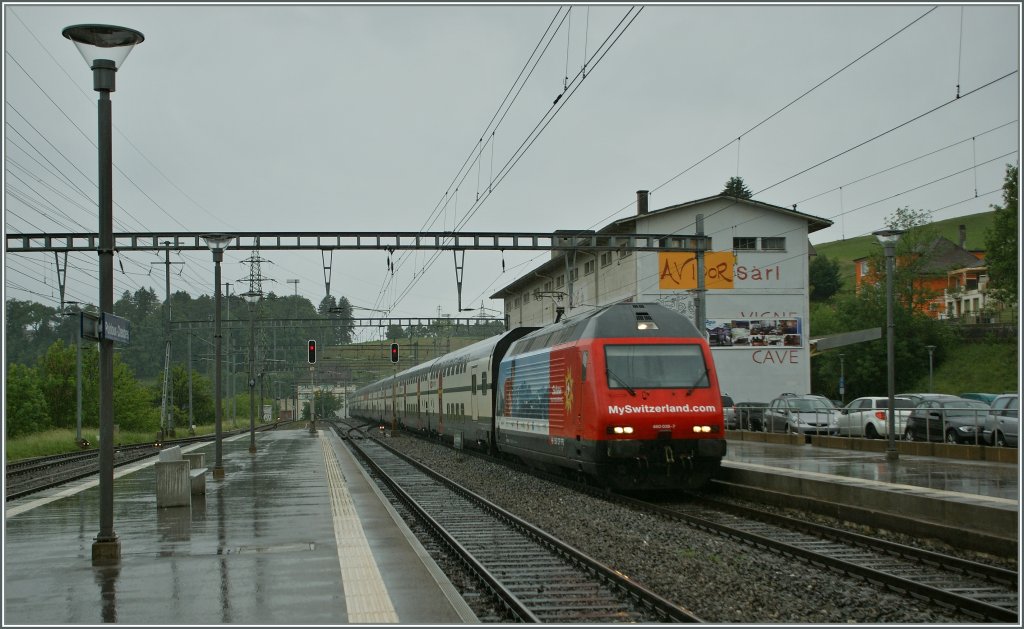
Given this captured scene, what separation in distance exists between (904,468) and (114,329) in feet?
48.0

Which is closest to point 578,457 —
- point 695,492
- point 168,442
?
point 695,492

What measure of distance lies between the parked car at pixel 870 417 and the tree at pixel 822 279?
89.4 metres

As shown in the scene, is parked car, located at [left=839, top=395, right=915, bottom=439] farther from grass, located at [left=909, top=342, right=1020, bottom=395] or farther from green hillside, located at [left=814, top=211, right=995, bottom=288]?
green hillside, located at [left=814, top=211, right=995, bottom=288]

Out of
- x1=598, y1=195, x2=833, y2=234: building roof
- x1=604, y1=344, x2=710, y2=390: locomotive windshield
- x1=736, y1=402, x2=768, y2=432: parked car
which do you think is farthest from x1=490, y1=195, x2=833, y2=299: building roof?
x1=604, y1=344, x2=710, y2=390: locomotive windshield

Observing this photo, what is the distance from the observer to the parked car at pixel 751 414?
36188 mm

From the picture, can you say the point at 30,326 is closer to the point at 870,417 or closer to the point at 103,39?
the point at 870,417

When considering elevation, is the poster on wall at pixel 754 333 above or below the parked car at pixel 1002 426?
above

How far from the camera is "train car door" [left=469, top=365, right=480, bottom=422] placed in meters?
30.2

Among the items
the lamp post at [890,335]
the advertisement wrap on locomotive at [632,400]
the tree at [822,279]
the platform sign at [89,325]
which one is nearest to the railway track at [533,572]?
the advertisement wrap on locomotive at [632,400]

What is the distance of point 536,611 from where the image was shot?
9156 mm

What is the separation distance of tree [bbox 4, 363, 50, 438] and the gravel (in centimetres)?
3747

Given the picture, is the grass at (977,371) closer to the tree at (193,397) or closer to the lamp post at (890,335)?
the lamp post at (890,335)

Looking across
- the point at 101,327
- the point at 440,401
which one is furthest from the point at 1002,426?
the point at 440,401

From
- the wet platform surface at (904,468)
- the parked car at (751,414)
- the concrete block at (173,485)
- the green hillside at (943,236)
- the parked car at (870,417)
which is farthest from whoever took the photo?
the green hillside at (943,236)
